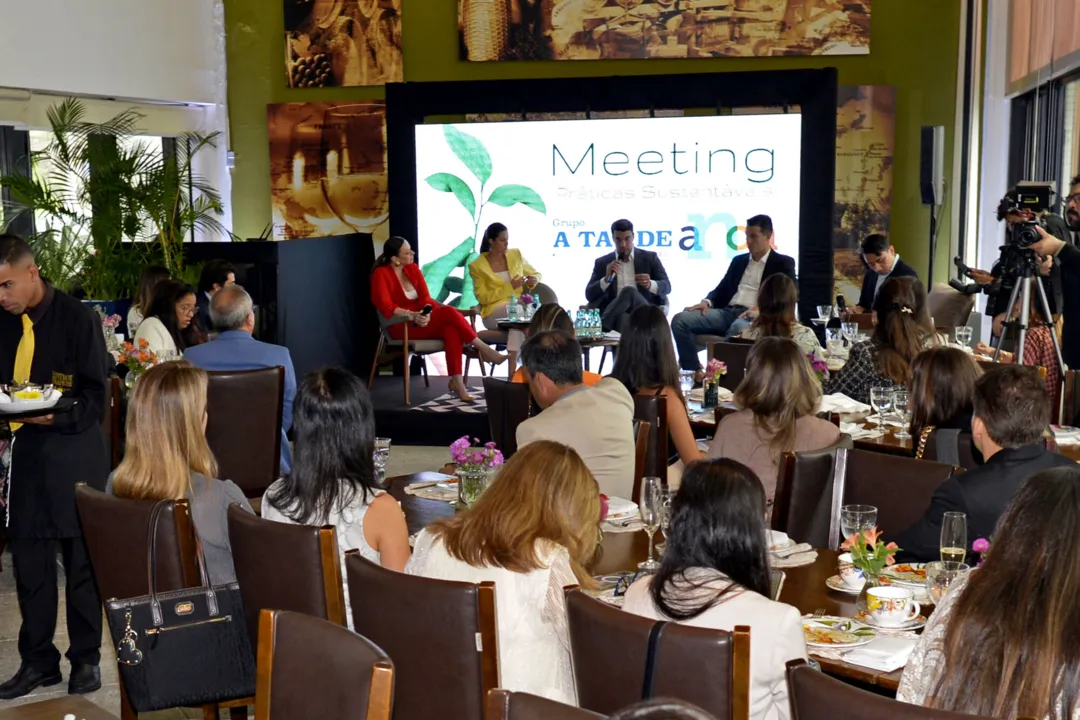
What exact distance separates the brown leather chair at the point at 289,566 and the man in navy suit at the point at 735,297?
22.9 ft

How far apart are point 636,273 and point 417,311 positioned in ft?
6.12

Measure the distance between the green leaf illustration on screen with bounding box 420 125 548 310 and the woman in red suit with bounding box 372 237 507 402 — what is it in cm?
127

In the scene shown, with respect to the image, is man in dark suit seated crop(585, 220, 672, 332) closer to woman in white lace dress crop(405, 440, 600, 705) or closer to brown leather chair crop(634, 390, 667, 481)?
brown leather chair crop(634, 390, 667, 481)

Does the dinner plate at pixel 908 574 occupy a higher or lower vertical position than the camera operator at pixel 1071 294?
lower

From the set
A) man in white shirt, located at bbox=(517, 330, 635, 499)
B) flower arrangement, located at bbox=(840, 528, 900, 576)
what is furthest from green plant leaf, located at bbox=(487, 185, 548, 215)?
flower arrangement, located at bbox=(840, 528, 900, 576)

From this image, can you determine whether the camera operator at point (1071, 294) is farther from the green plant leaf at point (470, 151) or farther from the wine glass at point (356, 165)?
the wine glass at point (356, 165)

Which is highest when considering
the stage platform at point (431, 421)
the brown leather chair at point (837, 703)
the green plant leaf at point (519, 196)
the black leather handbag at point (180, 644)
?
the green plant leaf at point (519, 196)

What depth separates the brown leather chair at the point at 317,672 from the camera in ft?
6.86

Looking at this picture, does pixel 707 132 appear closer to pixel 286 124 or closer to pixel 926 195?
pixel 926 195

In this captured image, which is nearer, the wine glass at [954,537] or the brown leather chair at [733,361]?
the wine glass at [954,537]

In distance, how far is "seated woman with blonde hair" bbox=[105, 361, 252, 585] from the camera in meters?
3.49

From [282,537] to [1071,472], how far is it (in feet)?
5.98

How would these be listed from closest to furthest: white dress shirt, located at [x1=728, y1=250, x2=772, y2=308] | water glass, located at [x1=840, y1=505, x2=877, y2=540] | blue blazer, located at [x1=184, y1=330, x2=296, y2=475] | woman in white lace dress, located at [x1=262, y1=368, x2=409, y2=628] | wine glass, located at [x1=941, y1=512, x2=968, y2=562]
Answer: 1. wine glass, located at [x1=941, y1=512, x2=968, y2=562]
2. water glass, located at [x1=840, y1=505, x2=877, y2=540]
3. woman in white lace dress, located at [x1=262, y1=368, x2=409, y2=628]
4. blue blazer, located at [x1=184, y1=330, x2=296, y2=475]
5. white dress shirt, located at [x1=728, y1=250, x2=772, y2=308]

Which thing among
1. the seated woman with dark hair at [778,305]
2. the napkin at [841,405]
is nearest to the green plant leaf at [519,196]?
the seated woman with dark hair at [778,305]
